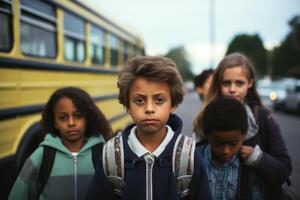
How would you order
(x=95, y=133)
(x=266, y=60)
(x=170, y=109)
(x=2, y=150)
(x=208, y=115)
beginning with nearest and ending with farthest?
(x=170, y=109)
(x=208, y=115)
(x=95, y=133)
(x=2, y=150)
(x=266, y=60)

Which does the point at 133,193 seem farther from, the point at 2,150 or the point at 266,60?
the point at 266,60

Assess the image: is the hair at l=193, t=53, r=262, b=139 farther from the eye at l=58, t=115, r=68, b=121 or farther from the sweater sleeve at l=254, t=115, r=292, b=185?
the eye at l=58, t=115, r=68, b=121

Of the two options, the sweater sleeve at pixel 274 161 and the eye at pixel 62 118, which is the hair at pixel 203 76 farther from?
the eye at pixel 62 118

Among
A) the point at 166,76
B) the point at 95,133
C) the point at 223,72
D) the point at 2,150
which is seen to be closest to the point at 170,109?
the point at 166,76

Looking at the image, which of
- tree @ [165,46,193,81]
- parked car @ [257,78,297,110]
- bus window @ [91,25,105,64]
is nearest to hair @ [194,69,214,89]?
bus window @ [91,25,105,64]

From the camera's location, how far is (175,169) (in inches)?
60.4

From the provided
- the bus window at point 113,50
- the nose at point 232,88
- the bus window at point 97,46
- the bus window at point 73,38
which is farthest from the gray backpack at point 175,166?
the bus window at point 113,50

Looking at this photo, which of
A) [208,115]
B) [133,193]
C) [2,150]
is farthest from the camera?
[2,150]

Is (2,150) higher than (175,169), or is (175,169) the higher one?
(175,169)

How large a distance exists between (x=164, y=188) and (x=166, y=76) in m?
0.44

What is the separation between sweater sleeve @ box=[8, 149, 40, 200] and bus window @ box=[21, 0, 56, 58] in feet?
6.91

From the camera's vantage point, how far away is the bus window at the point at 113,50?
7.06 metres

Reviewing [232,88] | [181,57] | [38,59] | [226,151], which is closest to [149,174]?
[226,151]

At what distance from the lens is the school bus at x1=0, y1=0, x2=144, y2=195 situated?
344cm
